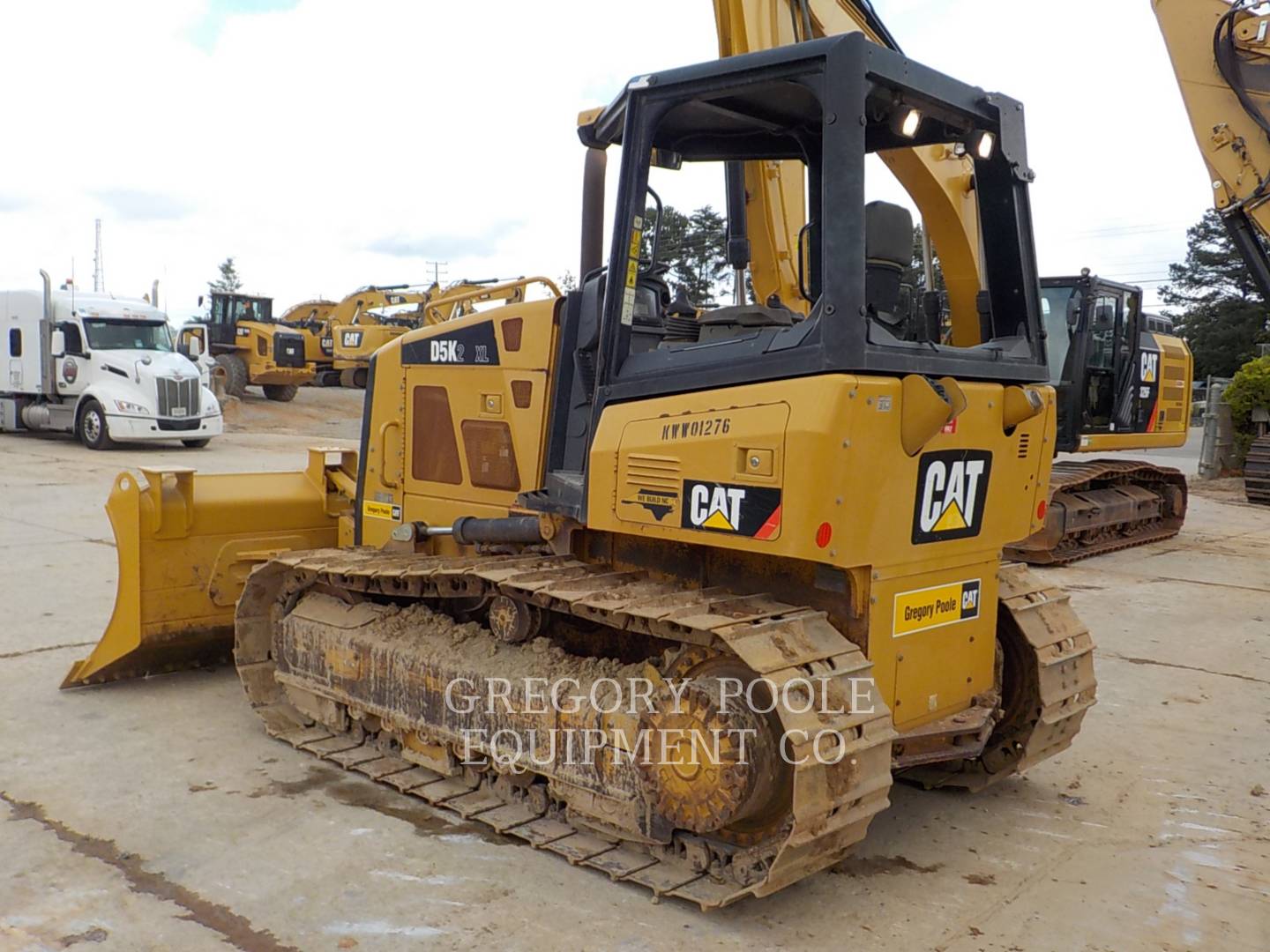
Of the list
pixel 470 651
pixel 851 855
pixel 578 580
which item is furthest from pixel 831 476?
pixel 470 651

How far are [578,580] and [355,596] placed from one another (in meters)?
1.61

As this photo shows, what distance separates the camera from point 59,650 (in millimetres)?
6648

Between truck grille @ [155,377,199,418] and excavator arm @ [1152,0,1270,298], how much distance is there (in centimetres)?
1588

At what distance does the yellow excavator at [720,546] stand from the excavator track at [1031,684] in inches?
0.7

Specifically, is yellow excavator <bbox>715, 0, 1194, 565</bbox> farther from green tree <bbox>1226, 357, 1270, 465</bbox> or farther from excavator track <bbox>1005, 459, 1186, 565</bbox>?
green tree <bbox>1226, 357, 1270, 465</bbox>

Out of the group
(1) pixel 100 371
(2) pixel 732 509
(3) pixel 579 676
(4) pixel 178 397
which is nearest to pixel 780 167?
(2) pixel 732 509

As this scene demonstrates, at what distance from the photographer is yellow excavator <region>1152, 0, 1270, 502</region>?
44.4 feet

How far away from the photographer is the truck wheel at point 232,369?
29672mm

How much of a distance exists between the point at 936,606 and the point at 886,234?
1.36 m

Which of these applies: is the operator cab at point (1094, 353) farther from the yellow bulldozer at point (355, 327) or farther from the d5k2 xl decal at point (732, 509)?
the yellow bulldozer at point (355, 327)

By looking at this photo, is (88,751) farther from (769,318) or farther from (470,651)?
(769,318)

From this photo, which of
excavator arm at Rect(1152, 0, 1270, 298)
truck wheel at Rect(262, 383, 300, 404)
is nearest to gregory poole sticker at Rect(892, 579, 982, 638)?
excavator arm at Rect(1152, 0, 1270, 298)

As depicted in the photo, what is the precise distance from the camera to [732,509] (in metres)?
3.69

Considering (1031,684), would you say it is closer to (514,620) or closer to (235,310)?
(514,620)
